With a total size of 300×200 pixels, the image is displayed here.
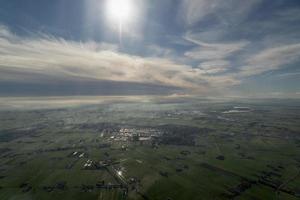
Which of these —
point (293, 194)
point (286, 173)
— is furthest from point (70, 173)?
point (286, 173)

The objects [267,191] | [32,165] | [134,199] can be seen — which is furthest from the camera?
[32,165]

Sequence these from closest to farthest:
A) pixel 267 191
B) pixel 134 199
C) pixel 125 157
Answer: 1. pixel 134 199
2. pixel 267 191
3. pixel 125 157

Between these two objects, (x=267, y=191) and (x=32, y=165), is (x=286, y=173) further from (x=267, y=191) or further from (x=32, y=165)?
(x=32, y=165)

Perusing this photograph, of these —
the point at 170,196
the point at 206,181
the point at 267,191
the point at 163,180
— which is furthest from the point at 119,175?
the point at 267,191

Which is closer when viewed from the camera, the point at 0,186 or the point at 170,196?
the point at 170,196

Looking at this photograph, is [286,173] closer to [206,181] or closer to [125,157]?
[206,181]

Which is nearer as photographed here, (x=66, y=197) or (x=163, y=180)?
(x=66, y=197)

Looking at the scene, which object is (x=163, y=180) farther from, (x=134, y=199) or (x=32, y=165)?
(x=32, y=165)

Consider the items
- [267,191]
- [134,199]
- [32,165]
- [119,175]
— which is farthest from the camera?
[32,165]

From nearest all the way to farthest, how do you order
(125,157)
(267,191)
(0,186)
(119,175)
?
(267,191), (0,186), (119,175), (125,157)
